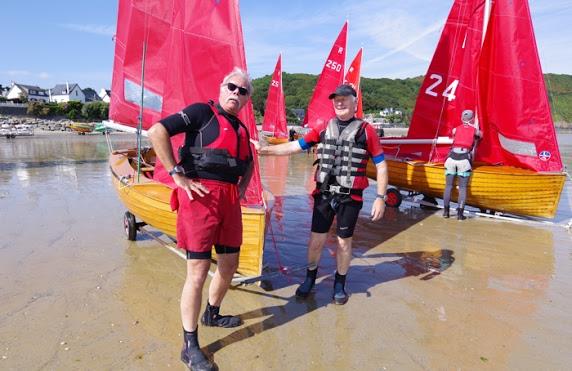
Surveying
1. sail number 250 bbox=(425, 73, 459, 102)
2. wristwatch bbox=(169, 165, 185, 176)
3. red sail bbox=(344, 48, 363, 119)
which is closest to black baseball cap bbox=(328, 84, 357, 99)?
wristwatch bbox=(169, 165, 185, 176)

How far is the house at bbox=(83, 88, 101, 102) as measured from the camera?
8366cm

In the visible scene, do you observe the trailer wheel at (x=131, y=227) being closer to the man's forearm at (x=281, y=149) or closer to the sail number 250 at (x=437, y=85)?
the man's forearm at (x=281, y=149)

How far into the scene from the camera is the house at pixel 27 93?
71250 millimetres

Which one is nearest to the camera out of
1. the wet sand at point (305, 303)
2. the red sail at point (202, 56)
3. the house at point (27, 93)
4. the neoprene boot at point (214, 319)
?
the wet sand at point (305, 303)

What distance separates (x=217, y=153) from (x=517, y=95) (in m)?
6.43

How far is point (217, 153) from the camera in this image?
2.35 meters

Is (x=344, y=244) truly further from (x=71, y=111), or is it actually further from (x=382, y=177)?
(x=71, y=111)

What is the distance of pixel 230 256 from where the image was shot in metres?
2.58

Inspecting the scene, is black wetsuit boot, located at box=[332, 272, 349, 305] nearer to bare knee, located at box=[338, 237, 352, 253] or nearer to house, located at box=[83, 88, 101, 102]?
bare knee, located at box=[338, 237, 352, 253]

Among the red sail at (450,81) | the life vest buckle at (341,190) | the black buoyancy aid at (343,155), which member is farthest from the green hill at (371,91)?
the life vest buckle at (341,190)

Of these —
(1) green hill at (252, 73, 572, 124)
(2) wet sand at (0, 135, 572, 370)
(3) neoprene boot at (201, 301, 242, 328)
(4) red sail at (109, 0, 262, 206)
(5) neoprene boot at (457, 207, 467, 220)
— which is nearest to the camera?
(2) wet sand at (0, 135, 572, 370)

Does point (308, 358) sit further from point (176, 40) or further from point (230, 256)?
point (176, 40)

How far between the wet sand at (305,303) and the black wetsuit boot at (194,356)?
→ 10 cm

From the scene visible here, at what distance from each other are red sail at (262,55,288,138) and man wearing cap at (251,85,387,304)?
1889 centimetres
